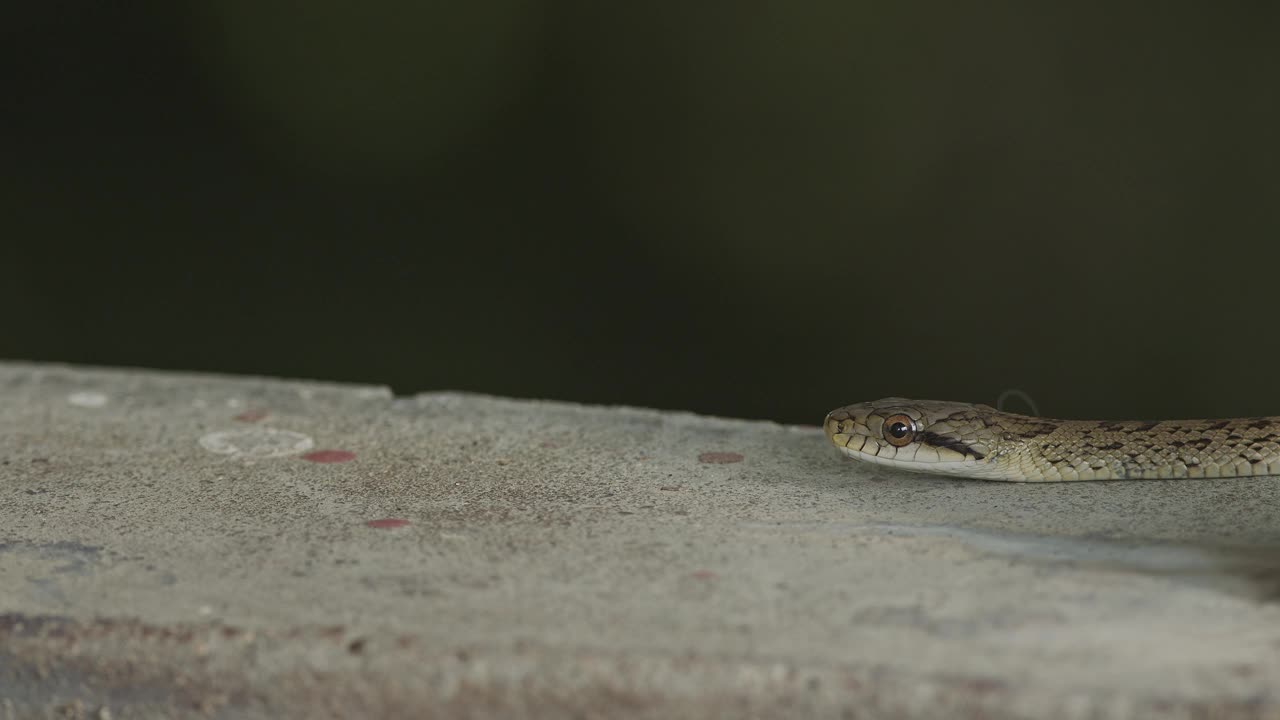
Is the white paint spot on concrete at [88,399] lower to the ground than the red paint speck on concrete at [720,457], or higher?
lower

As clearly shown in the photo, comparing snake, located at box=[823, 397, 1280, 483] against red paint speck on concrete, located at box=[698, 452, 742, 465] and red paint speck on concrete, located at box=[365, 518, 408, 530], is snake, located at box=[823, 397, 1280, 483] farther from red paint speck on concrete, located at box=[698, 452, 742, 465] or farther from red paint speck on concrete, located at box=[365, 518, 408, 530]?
red paint speck on concrete, located at box=[365, 518, 408, 530]

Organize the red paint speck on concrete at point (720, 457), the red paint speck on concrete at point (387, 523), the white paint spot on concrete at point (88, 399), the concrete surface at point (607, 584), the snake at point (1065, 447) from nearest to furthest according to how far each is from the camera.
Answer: the concrete surface at point (607, 584)
the red paint speck on concrete at point (387, 523)
the snake at point (1065, 447)
the red paint speck on concrete at point (720, 457)
the white paint spot on concrete at point (88, 399)

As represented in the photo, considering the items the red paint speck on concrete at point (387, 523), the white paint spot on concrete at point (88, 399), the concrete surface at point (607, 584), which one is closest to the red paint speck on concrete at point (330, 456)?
the concrete surface at point (607, 584)

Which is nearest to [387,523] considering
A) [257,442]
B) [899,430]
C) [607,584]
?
[607,584]

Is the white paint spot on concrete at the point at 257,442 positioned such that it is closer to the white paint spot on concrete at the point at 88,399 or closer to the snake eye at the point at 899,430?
the white paint spot on concrete at the point at 88,399

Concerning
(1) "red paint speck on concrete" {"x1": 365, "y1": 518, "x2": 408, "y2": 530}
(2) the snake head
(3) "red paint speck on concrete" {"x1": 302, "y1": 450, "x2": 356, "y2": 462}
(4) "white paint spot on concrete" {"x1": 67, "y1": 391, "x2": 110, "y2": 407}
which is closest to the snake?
(2) the snake head

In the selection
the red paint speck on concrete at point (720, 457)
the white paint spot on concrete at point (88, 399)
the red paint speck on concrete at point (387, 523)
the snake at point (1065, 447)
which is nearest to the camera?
the red paint speck on concrete at point (387, 523)
